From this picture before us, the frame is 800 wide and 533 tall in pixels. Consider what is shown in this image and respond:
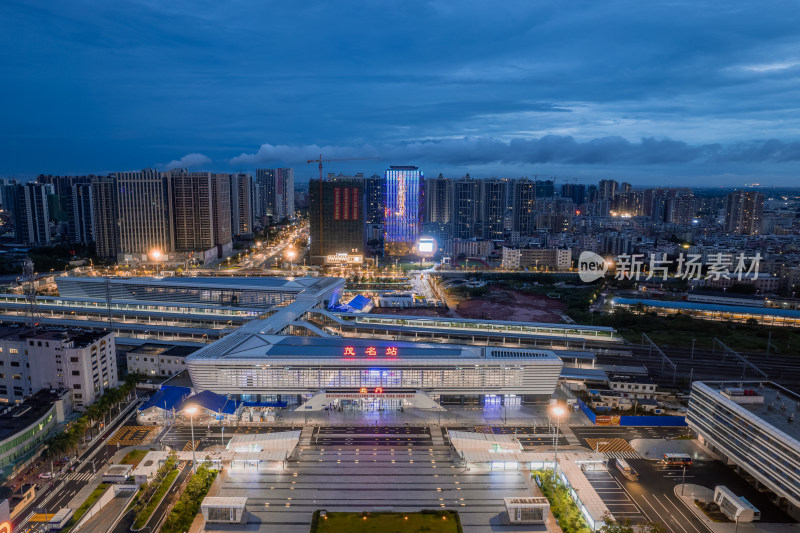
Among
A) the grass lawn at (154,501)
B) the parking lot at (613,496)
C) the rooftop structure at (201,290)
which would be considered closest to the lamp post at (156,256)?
the rooftop structure at (201,290)

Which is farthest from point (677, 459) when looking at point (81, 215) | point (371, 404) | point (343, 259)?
point (81, 215)

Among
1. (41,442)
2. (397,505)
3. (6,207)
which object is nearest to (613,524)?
(397,505)

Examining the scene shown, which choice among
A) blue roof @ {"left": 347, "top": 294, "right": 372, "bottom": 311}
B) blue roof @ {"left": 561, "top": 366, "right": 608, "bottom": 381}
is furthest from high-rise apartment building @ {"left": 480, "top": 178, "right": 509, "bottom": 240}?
blue roof @ {"left": 561, "top": 366, "right": 608, "bottom": 381}

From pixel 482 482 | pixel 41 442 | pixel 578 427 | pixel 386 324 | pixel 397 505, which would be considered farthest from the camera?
pixel 386 324

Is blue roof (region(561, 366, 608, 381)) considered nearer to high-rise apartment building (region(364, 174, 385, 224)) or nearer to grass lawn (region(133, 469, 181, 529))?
grass lawn (region(133, 469, 181, 529))

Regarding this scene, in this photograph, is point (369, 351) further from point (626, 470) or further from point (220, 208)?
point (220, 208)

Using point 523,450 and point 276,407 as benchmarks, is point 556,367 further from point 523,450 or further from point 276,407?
point 276,407
